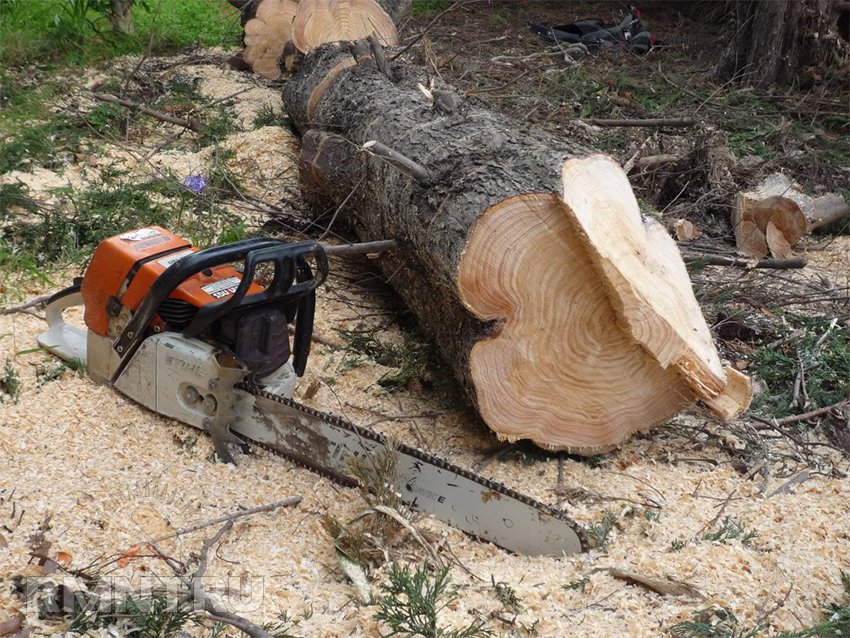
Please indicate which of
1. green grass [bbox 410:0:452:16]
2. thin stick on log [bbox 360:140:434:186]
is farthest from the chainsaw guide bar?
green grass [bbox 410:0:452:16]

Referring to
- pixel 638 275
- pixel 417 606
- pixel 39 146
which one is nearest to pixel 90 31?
pixel 39 146

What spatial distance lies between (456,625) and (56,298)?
1.85 meters

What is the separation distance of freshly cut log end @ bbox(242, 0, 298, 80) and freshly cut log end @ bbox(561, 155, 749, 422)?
464 cm

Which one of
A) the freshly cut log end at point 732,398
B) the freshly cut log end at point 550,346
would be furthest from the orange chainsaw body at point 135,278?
the freshly cut log end at point 732,398

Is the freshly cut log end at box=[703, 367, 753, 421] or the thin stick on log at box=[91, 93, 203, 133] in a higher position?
the freshly cut log end at box=[703, 367, 753, 421]

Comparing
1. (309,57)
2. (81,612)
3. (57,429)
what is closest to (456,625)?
(81,612)

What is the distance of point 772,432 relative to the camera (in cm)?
317

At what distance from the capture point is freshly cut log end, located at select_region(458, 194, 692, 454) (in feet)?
8.80

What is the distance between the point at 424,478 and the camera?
2494mm

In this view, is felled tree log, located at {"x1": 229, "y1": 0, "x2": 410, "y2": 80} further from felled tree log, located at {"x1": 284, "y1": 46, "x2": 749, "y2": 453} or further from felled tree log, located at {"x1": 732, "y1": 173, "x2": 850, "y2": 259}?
felled tree log, located at {"x1": 284, "y1": 46, "x2": 749, "y2": 453}

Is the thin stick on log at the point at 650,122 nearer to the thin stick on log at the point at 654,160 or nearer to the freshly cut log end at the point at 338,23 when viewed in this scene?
the thin stick on log at the point at 654,160

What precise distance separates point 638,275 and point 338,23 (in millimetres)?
3645

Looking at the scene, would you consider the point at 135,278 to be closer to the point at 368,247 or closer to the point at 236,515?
the point at 236,515

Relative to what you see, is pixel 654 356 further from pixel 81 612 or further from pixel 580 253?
pixel 81 612
